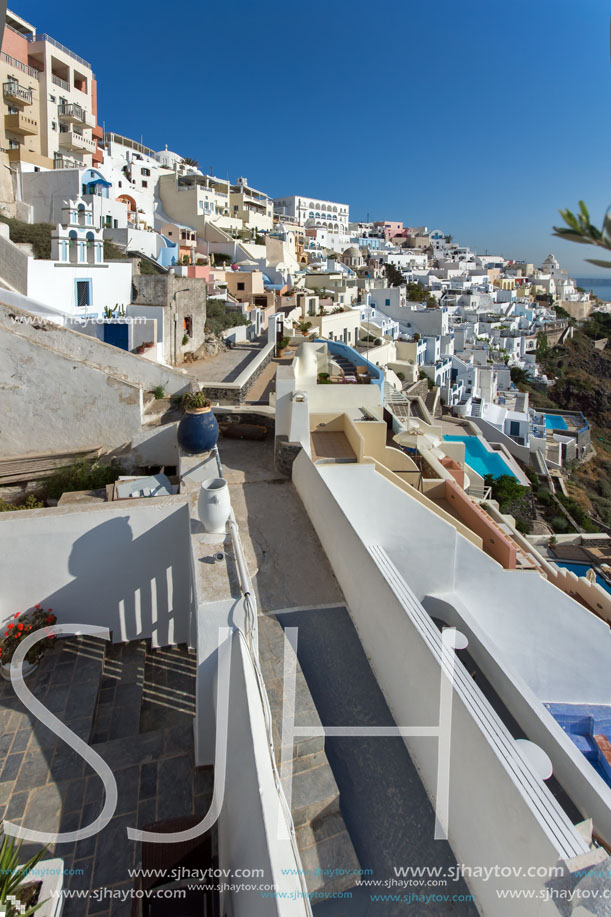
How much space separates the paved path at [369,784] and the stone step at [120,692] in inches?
60.7

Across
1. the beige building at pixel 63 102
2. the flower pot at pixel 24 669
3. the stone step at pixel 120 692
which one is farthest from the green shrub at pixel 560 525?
the beige building at pixel 63 102

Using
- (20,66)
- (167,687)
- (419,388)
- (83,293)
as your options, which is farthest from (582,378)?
(167,687)

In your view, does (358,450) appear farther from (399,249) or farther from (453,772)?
(399,249)

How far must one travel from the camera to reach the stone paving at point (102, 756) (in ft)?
11.0

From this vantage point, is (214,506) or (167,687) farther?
(167,687)

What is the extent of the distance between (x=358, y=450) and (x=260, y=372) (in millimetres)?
5947

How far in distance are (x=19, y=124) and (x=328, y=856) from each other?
101 feet

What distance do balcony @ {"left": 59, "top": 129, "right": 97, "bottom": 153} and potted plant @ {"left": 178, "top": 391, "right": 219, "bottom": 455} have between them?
27986mm

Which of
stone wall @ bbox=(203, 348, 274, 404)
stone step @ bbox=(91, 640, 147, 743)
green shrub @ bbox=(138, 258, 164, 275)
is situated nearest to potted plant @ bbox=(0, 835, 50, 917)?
stone step @ bbox=(91, 640, 147, 743)

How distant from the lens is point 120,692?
4.67 metres

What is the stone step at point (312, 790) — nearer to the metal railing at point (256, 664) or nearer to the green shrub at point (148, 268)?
the metal railing at point (256, 664)

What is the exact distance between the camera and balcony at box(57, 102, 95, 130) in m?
26.0

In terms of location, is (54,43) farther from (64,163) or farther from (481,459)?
(481,459)

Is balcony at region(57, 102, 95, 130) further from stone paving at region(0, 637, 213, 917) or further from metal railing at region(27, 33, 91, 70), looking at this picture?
stone paving at region(0, 637, 213, 917)
